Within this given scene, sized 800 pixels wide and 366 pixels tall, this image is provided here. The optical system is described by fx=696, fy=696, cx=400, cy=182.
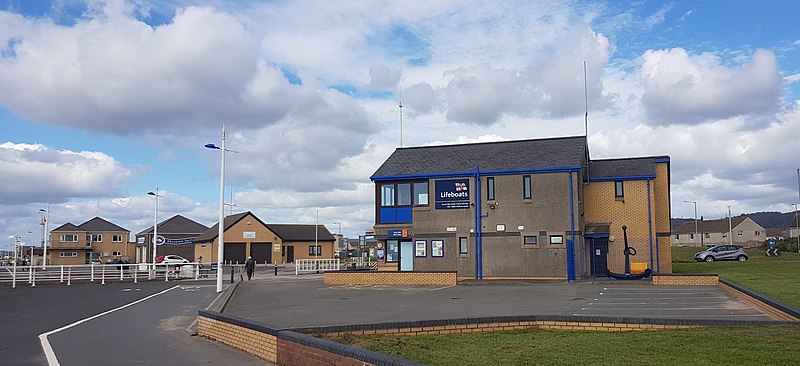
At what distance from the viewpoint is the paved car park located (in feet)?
53.8

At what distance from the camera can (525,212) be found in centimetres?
3441

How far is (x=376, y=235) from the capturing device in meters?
37.5

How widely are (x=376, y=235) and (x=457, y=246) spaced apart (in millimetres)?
4633

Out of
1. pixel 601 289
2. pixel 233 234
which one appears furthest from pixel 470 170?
pixel 233 234

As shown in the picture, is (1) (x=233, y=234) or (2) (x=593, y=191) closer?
(2) (x=593, y=191)

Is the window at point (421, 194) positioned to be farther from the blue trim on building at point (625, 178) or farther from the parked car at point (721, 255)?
the parked car at point (721, 255)

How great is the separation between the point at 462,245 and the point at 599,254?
7.15 m

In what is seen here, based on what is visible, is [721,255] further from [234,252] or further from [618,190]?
[234,252]

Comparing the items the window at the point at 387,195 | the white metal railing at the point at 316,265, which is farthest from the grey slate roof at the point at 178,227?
the window at the point at 387,195

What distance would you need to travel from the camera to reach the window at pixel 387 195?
37.8 meters

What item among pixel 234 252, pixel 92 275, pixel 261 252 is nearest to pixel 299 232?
pixel 261 252

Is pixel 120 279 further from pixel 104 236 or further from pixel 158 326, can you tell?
pixel 104 236

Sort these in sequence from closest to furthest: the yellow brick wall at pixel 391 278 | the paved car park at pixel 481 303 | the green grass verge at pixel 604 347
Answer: the green grass verge at pixel 604 347 < the paved car park at pixel 481 303 < the yellow brick wall at pixel 391 278

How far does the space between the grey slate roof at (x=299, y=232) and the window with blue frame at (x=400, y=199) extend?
4625 cm
